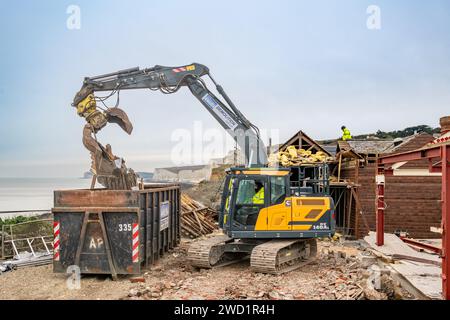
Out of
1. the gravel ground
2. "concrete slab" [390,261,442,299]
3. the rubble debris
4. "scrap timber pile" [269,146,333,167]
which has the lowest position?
the gravel ground

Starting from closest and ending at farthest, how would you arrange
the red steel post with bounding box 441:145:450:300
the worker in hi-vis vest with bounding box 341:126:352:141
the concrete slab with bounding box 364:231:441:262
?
1. the red steel post with bounding box 441:145:450:300
2. the concrete slab with bounding box 364:231:441:262
3. the worker in hi-vis vest with bounding box 341:126:352:141

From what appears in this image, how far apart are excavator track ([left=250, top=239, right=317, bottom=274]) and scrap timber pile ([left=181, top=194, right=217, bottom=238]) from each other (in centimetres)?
586

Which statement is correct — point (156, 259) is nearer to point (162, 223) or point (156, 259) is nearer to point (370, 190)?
point (162, 223)

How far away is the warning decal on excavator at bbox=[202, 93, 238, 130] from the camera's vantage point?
1255 centimetres

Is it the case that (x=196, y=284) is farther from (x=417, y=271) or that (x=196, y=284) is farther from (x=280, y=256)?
(x=417, y=271)

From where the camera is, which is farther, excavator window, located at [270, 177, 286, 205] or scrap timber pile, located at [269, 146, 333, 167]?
scrap timber pile, located at [269, 146, 333, 167]

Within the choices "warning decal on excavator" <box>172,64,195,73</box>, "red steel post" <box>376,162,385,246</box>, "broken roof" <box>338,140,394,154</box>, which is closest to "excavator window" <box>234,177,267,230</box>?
"red steel post" <box>376,162,385,246</box>

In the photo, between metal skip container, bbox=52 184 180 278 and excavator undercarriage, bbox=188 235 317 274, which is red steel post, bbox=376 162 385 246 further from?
metal skip container, bbox=52 184 180 278

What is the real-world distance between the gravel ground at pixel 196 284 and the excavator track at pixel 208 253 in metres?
0.21

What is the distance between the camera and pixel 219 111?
1259 centimetres

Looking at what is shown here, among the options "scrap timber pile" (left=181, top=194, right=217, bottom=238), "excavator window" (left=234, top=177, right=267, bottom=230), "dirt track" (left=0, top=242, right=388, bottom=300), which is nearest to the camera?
"dirt track" (left=0, top=242, right=388, bottom=300)

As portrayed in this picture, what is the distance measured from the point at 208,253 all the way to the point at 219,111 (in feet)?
14.3

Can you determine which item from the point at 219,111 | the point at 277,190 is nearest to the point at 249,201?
the point at 277,190

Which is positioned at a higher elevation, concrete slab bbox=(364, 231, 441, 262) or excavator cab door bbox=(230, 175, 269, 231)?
excavator cab door bbox=(230, 175, 269, 231)
